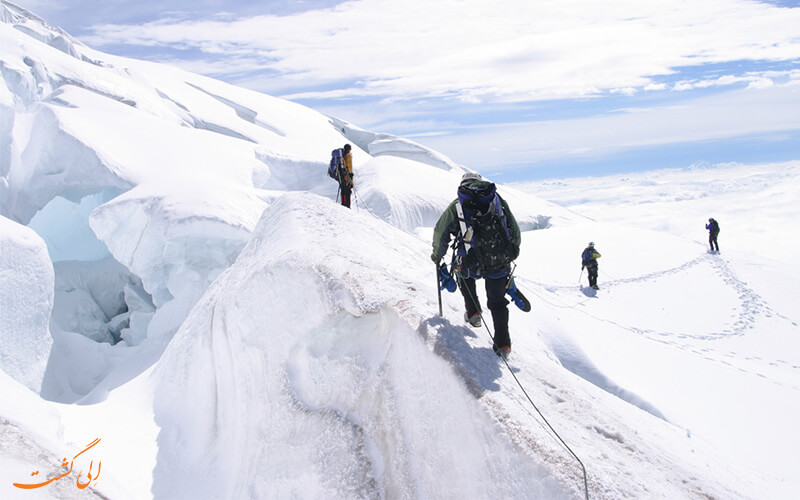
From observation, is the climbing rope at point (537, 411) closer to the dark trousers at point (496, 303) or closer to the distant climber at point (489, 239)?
the dark trousers at point (496, 303)

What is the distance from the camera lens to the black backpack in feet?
14.0

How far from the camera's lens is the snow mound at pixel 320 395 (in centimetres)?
334

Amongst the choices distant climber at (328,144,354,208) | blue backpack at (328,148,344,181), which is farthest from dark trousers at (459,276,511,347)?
blue backpack at (328,148,344,181)

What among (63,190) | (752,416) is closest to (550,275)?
(752,416)

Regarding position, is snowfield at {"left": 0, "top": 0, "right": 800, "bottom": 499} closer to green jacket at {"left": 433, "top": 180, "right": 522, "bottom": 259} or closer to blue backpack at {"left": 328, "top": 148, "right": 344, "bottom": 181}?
green jacket at {"left": 433, "top": 180, "right": 522, "bottom": 259}

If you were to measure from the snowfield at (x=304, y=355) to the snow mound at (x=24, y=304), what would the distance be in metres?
0.03

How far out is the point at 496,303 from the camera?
14.2 ft

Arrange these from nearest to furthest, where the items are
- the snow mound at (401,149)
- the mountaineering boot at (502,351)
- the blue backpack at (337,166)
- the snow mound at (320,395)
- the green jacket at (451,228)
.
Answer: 1. the snow mound at (320,395)
2. the mountaineering boot at (502,351)
3. the green jacket at (451,228)
4. the blue backpack at (337,166)
5. the snow mound at (401,149)

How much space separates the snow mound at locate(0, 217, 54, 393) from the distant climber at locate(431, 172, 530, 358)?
7.07 metres

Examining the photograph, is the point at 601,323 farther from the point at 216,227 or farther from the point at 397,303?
the point at 216,227

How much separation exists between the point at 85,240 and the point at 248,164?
18.5 ft

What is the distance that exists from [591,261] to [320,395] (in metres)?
13.7

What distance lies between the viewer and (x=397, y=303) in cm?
415

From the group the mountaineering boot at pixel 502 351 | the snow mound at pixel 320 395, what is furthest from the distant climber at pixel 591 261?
the mountaineering boot at pixel 502 351
